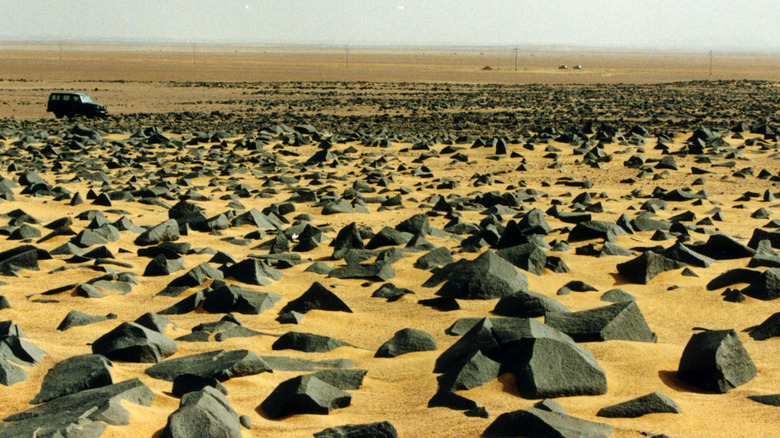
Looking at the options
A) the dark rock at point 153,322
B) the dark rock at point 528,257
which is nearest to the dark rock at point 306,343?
the dark rock at point 153,322

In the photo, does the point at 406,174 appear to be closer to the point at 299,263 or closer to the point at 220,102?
the point at 299,263

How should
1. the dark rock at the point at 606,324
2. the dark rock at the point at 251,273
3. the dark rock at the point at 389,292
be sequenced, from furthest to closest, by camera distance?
the dark rock at the point at 251,273, the dark rock at the point at 389,292, the dark rock at the point at 606,324

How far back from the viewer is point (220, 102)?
109 feet

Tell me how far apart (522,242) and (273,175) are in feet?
21.2

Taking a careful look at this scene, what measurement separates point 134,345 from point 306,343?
97 cm

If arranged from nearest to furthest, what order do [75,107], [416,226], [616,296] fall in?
[616,296]
[416,226]
[75,107]

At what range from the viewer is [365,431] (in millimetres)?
3525

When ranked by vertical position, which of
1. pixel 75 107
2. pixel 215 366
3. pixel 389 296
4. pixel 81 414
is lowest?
pixel 389 296

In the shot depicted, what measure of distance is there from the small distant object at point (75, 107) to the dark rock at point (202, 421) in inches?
955

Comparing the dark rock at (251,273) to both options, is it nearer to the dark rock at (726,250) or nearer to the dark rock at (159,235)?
the dark rock at (159,235)

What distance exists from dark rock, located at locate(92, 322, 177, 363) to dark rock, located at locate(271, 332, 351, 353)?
620 mm

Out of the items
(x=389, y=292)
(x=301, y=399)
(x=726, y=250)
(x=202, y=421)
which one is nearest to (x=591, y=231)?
(x=726, y=250)

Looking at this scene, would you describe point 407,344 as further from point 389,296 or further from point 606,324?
point 389,296

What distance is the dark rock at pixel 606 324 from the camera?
16.1 ft
